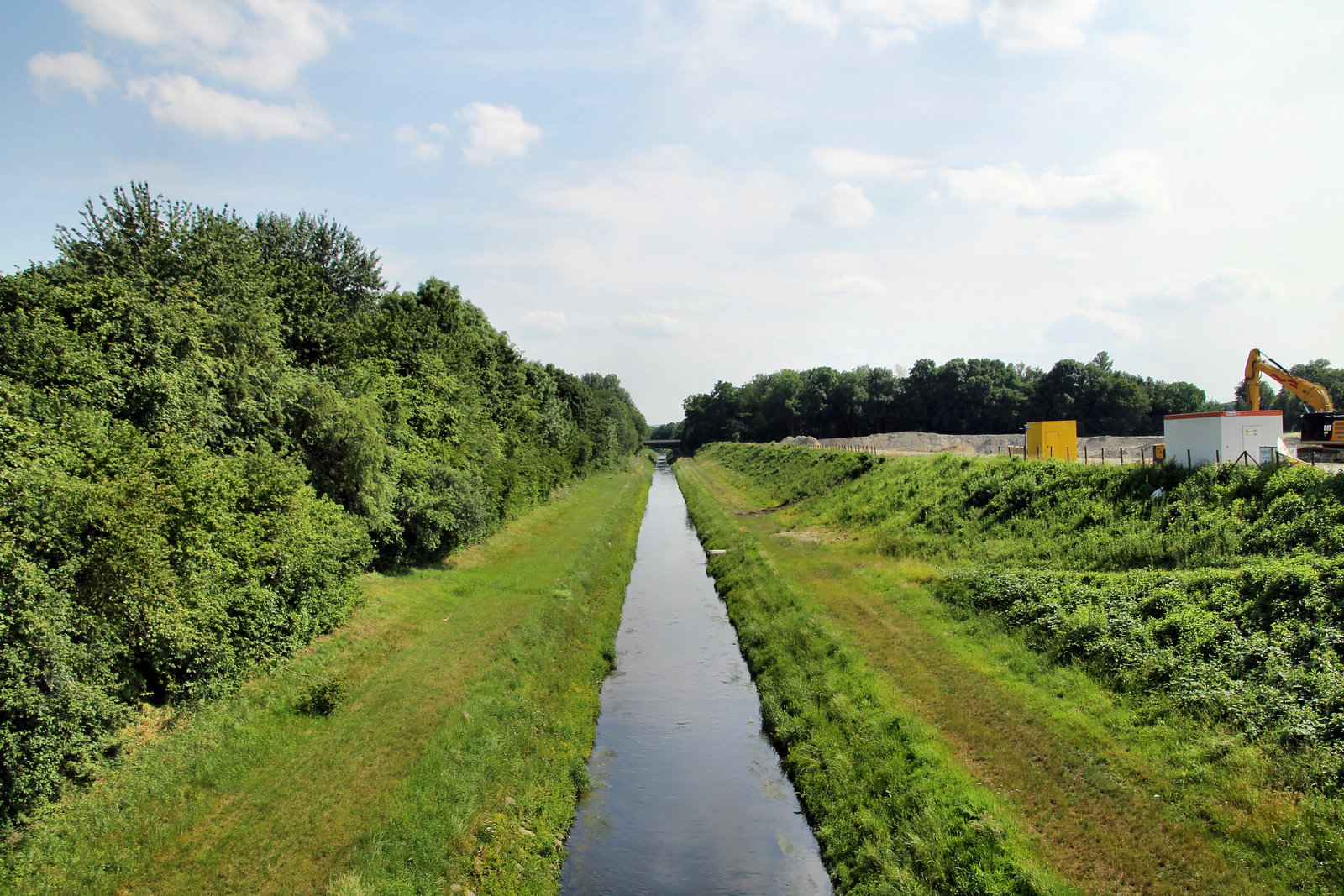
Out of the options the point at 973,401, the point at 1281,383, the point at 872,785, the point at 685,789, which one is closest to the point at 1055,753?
the point at 872,785

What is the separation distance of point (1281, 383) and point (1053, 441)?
386 inches

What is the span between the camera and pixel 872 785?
14.9m

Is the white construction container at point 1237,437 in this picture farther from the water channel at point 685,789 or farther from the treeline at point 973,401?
the treeline at point 973,401

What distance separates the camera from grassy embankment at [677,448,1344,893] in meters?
11.6

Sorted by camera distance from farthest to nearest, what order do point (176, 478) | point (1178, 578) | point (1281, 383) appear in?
point (1281, 383), point (1178, 578), point (176, 478)

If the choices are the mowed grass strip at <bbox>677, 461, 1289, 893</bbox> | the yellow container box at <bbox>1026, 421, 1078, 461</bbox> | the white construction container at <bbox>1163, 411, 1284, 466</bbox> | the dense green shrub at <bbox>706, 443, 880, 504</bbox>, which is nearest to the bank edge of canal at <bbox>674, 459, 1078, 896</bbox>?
the mowed grass strip at <bbox>677, 461, 1289, 893</bbox>

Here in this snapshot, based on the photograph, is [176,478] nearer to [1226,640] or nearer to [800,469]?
[1226,640]

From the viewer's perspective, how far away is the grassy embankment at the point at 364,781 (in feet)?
37.1

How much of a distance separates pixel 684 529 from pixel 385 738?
42.2m

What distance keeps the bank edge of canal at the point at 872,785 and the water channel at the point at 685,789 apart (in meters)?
0.60

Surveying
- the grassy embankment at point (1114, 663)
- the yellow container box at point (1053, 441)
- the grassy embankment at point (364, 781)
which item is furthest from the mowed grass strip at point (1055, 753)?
the yellow container box at point (1053, 441)

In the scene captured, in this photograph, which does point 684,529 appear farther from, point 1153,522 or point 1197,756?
point 1197,756

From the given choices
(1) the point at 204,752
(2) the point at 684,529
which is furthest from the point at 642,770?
(2) the point at 684,529

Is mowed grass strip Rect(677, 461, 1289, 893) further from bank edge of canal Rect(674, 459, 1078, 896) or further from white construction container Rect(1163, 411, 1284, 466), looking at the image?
white construction container Rect(1163, 411, 1284, 466)
